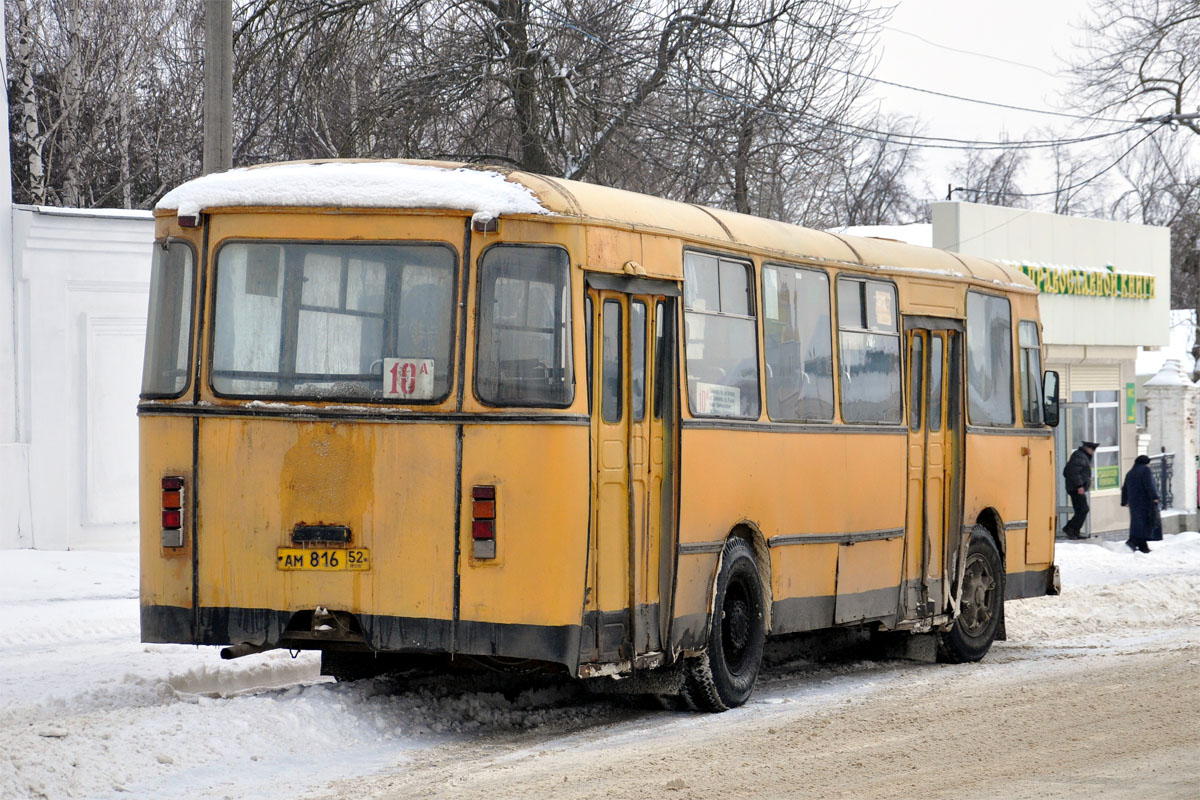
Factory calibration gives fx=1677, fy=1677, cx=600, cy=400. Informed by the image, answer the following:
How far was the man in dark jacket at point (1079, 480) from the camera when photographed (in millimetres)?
27672

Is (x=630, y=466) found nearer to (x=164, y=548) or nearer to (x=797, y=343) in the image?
(x=797, y=343)

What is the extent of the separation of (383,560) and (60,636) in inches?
214

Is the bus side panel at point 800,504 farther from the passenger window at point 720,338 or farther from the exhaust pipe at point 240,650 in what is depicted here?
the exhaust pipe at point 240,650

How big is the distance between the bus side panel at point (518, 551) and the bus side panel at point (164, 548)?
1.46 m

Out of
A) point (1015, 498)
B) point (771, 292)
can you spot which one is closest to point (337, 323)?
point (771, 292)

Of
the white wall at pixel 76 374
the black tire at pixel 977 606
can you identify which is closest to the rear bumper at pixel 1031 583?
the black tire at pixel 977 606

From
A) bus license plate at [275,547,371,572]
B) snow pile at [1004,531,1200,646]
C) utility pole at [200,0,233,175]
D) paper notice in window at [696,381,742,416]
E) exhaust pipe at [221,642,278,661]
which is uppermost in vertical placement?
utility pole at [200,0,233,175]

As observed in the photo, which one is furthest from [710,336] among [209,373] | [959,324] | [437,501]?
[959,324]

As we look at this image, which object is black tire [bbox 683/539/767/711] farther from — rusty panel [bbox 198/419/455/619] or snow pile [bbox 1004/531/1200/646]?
snow pile [bbox 1004/531/1200/646]

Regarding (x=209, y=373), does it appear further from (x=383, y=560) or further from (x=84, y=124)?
(x=84, y=124)

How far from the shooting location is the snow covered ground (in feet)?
23.9

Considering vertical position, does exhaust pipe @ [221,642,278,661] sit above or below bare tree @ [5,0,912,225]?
below

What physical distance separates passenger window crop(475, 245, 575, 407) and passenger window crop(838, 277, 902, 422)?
3.48 meters

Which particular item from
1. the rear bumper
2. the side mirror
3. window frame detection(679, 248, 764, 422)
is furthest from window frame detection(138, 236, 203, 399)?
the side mirror
